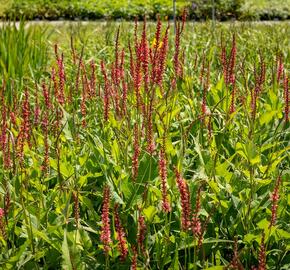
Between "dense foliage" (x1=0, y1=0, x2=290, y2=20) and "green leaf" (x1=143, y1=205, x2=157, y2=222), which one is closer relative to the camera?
"green leaf" (x1=143, y1=205, x2=157, y2=222)

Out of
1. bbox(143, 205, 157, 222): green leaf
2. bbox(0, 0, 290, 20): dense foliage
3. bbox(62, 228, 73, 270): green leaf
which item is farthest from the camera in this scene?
bbox(0, 0, 290, 20): dense foliage

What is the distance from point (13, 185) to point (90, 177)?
303 millimetres

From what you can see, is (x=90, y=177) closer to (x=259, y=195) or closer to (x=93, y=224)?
(x=93, y=224)

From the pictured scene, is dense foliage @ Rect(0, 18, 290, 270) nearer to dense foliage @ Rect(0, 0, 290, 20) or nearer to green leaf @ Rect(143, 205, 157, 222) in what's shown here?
green leaf @ Rect(143, 205, 157, 222)

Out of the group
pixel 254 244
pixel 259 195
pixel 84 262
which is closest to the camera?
pixel 84 262

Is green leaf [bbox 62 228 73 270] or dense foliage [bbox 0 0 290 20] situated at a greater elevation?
green leaf [bbox 62 228 73 270]

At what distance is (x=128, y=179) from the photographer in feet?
7.92


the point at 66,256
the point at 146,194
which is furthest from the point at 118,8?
the point at 66,256

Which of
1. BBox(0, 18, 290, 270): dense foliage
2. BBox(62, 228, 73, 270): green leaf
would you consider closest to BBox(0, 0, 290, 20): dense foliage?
BBox(0, 18, 290, 270): dense foliage

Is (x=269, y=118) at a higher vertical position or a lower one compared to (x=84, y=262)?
higher

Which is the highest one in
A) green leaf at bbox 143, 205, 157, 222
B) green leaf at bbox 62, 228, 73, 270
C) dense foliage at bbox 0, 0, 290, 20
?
green leaf at bbox 143, 205, 157, 222

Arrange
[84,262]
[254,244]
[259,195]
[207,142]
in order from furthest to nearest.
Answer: [207,142] < [259,195] < [254,244] < [84,262]

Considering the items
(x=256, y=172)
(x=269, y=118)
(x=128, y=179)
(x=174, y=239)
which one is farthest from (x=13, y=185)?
(x=269, y=118)

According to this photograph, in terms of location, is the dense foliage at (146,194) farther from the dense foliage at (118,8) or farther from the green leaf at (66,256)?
the dense foliage at (118,8)
